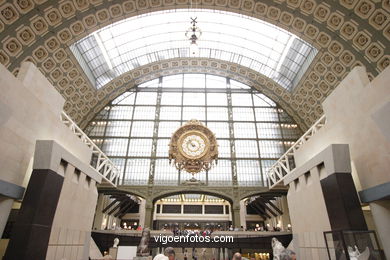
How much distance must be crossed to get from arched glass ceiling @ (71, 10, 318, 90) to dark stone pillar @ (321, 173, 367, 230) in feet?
54.8

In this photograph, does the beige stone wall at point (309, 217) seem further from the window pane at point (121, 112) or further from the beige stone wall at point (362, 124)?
the window pane at point (121, 112)

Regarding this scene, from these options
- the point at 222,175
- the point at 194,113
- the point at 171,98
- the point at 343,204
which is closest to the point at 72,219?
the point at 343,204

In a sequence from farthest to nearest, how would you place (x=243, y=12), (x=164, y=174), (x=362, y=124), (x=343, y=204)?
(x=164, y=174), (x=243, y=12), (x=362, y=124), (x=343, y=204)

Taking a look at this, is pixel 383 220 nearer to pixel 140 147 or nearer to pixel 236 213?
pixel 236 213

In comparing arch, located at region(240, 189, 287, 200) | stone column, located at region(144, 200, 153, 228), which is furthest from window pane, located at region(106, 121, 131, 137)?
arch, located at region(240, 189, 287, 200)

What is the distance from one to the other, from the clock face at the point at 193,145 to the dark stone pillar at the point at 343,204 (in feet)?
30.8

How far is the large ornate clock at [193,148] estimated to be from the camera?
60.0 feet

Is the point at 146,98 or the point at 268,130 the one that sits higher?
the point at 146,98

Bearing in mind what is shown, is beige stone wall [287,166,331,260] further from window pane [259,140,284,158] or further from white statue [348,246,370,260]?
window pane [259,140,284,158]

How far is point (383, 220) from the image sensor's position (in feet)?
32.0

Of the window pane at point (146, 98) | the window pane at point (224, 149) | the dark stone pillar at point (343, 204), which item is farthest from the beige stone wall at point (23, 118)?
the window pane at point (224, 149)

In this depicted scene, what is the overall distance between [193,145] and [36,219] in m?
11.1

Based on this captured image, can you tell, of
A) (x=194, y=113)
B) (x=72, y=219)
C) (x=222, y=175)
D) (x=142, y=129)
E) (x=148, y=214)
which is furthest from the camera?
(x=194, y=113)

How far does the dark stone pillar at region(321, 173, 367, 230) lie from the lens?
9414 millimetres
